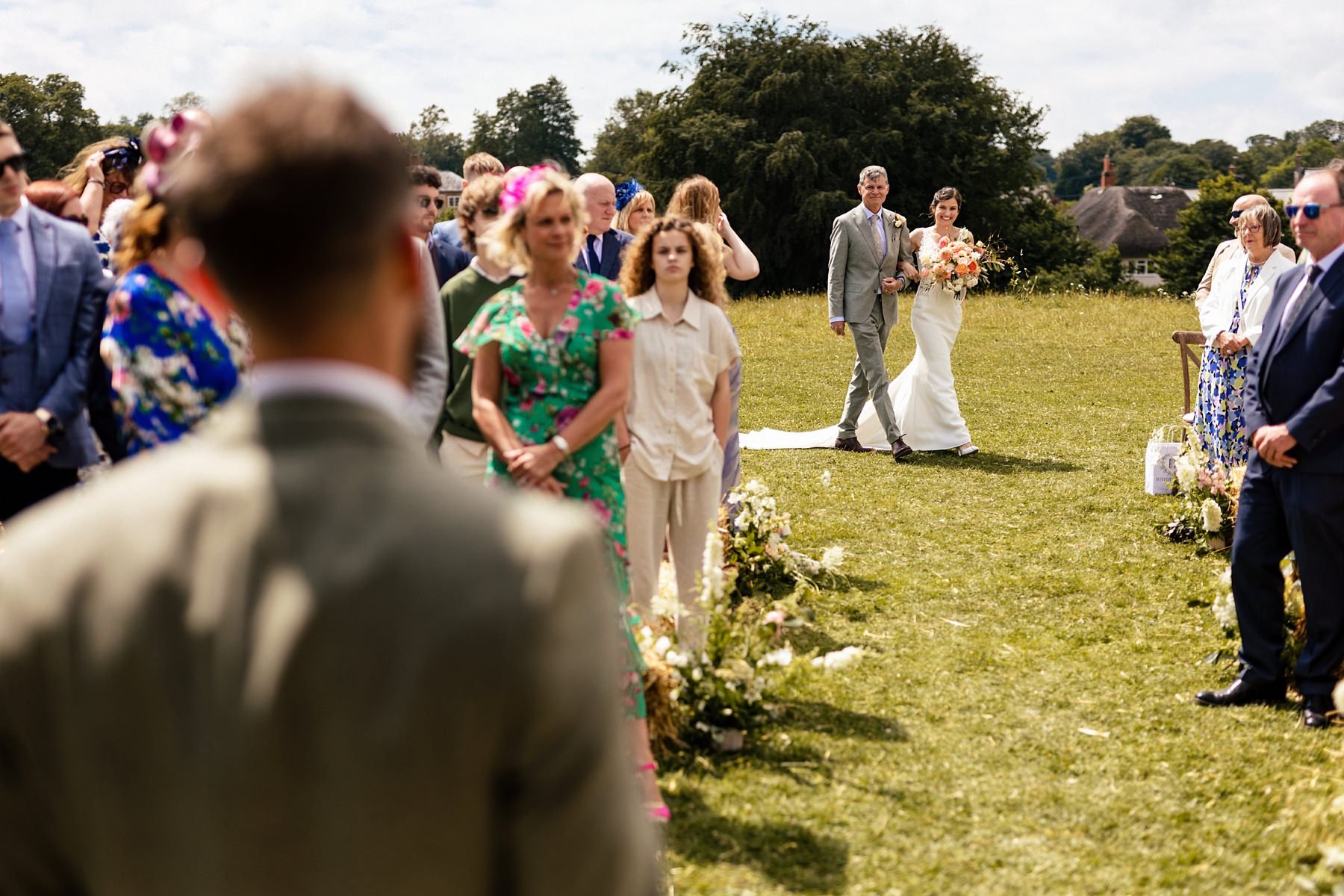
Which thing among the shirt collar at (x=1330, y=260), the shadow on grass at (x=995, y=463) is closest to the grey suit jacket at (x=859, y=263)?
the shadow on grass at (x=995, y=463)

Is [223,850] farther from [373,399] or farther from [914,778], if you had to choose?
[914,778]

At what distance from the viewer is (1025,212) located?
5356cm

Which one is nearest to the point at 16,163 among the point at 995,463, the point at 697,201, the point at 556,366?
the point at 556,366

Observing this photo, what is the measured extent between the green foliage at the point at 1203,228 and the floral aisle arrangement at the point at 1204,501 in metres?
56.4

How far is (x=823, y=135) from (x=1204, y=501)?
42.5 m

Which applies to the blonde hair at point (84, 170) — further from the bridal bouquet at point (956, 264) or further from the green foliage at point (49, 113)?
the green foliage at point (49, 113)

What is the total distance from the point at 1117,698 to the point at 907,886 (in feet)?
7.34

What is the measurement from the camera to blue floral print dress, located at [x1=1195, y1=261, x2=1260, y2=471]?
8.84m

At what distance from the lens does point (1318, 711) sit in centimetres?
564

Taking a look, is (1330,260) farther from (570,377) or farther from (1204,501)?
(1204,501)

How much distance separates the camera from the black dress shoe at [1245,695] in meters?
5.95

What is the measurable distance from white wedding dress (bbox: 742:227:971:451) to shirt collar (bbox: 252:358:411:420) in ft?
37.6

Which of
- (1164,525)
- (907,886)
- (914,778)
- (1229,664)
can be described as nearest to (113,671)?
(907,886)

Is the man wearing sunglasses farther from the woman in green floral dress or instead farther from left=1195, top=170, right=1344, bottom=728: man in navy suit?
the woman in green floral dress
